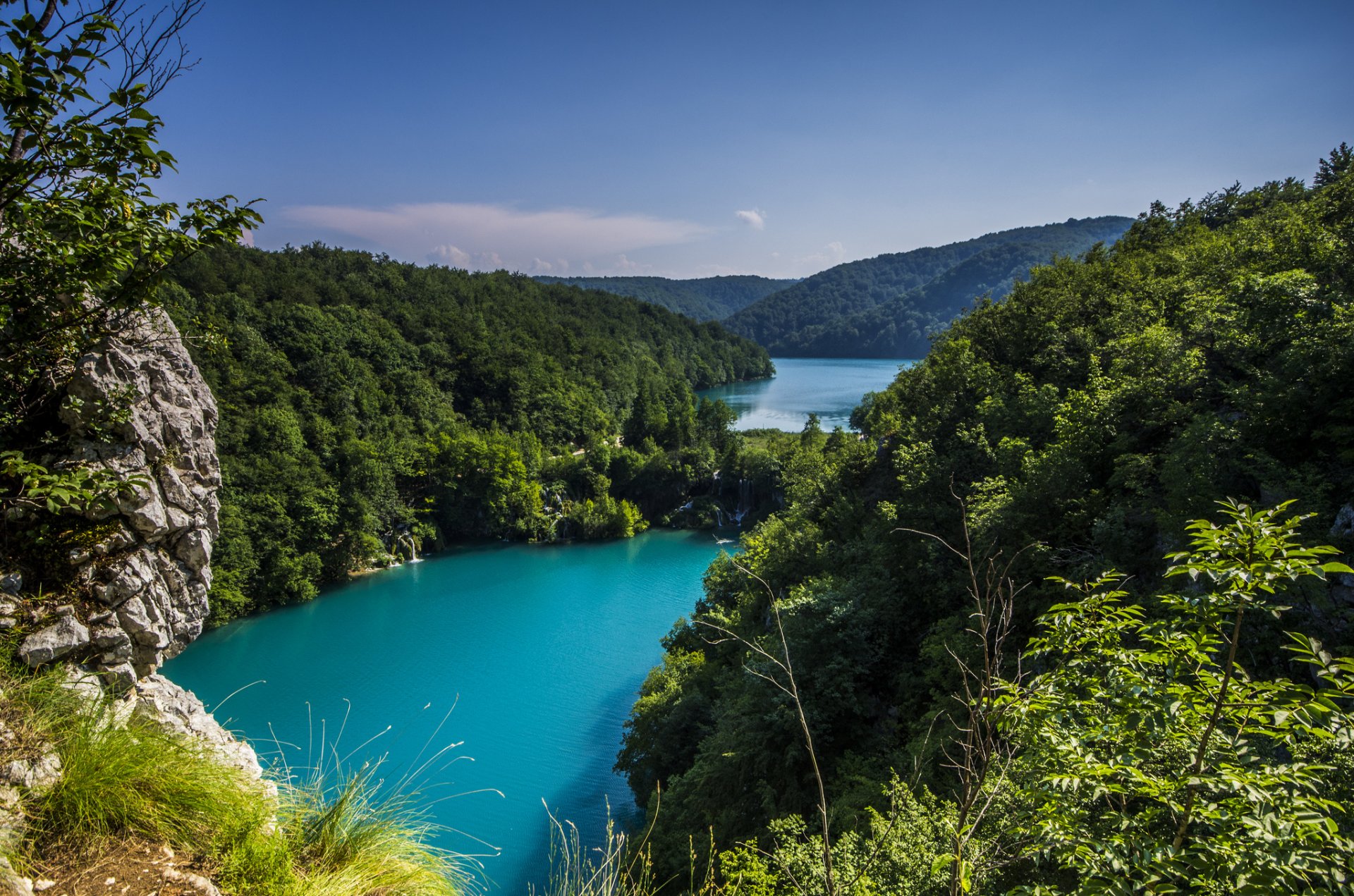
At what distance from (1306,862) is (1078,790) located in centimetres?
98

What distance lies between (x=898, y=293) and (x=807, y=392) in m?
98.9

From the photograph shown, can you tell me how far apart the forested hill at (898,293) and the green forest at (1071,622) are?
3632 inches

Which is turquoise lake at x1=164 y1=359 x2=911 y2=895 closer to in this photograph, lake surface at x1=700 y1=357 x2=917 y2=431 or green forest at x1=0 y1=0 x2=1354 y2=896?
green forest at x1=0 y1=0 x2=1354 y2=896

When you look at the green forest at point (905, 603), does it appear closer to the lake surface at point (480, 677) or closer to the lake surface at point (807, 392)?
the lake surface at point (480, 677)

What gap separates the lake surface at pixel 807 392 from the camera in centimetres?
6956

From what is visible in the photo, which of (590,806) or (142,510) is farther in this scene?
(590,806)

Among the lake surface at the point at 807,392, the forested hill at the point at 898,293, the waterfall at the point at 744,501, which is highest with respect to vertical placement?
the forested hill at the point at 898,293

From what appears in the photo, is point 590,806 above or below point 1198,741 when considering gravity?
below

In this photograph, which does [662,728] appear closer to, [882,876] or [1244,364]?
[882,876]

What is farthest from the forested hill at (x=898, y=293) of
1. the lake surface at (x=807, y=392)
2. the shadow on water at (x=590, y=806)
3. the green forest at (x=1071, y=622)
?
the shadow on water at (x=590, y=806)

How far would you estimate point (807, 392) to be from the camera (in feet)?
307

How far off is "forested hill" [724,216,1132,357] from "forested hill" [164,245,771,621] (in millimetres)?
72531

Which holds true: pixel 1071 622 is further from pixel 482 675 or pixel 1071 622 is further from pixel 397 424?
pixel 397 424

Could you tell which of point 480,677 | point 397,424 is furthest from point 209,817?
point 397,424
